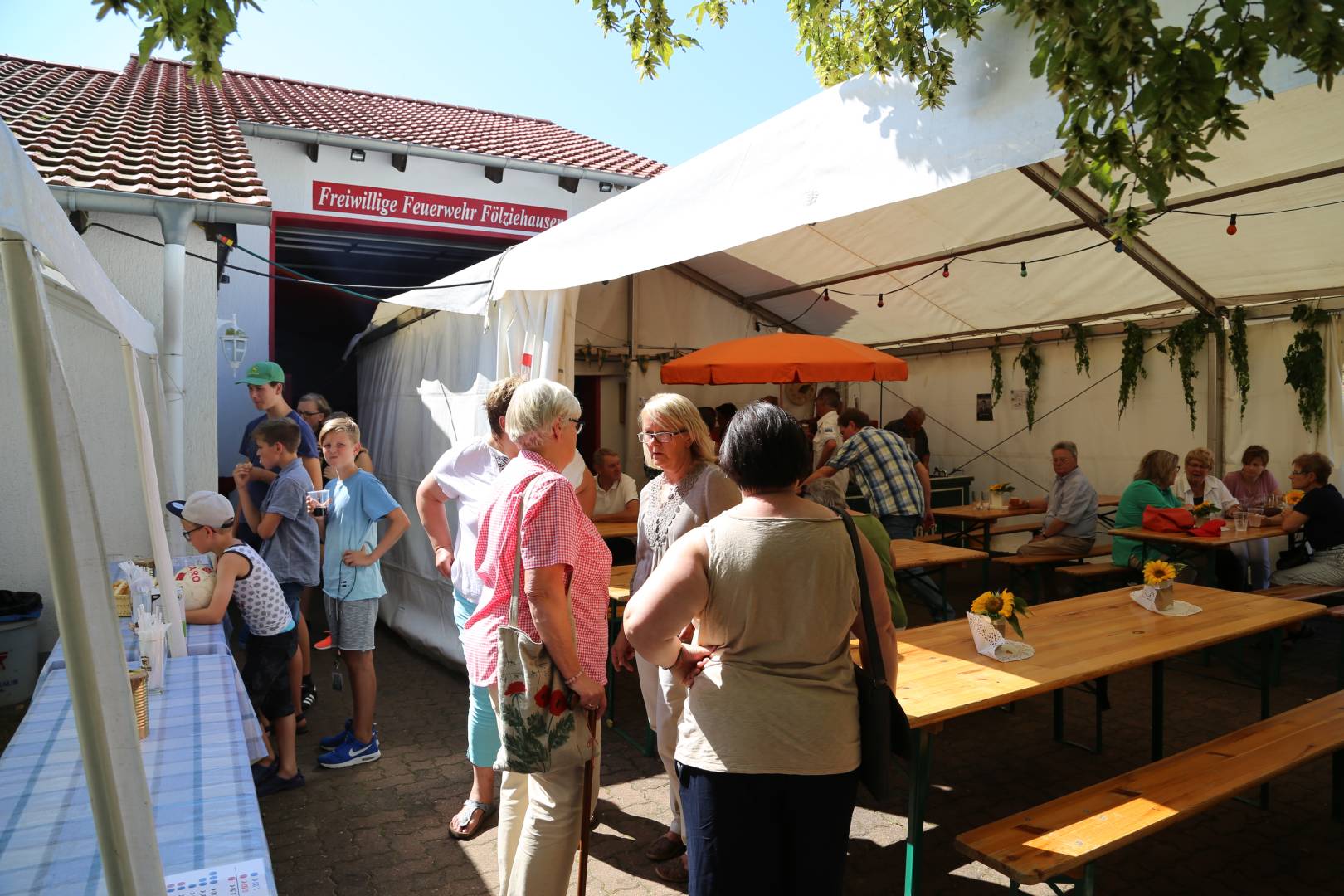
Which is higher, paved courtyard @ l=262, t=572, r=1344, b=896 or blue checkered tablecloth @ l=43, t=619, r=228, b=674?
blue checkered tablecloth @ l=43, t=619, r=228, b=674

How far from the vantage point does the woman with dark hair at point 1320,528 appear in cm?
600

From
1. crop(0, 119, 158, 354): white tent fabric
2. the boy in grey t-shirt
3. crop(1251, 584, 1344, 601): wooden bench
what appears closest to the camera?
crop(0, 119, 158, 354): white tent fabric

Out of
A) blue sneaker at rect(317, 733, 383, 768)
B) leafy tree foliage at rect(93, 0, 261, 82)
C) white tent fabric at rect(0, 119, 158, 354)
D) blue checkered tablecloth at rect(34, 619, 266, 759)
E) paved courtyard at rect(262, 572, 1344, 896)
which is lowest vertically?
paved courtyard at rect(262, 572, 1344, 896)

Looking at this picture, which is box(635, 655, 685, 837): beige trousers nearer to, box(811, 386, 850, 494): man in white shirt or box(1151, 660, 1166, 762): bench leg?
box(1151, 660, 1166, 762): bench leg

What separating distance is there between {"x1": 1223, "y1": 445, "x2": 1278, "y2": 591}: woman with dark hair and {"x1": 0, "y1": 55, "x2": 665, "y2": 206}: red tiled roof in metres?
7.93

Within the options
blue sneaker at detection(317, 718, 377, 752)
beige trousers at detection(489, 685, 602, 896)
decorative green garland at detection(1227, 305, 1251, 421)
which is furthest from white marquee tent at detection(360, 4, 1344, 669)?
beige trousers at detection(489, 685, 602, 896)

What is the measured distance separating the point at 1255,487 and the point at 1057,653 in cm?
552

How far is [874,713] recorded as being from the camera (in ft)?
6.43

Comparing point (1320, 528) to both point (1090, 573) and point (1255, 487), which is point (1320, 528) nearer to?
point (1255, 487)

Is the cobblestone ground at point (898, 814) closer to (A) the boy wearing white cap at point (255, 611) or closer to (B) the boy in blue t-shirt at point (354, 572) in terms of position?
(B) the boy in blue t-shirt at point (354, 572)

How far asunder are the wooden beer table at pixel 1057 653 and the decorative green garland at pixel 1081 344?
5081 millimetres

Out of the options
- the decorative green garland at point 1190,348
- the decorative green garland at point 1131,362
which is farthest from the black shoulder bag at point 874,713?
the decorative green garland at point 1131,362

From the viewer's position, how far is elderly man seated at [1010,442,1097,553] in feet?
23.3

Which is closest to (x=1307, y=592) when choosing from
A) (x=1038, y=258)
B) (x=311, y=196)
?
(x=1038, y=258)
